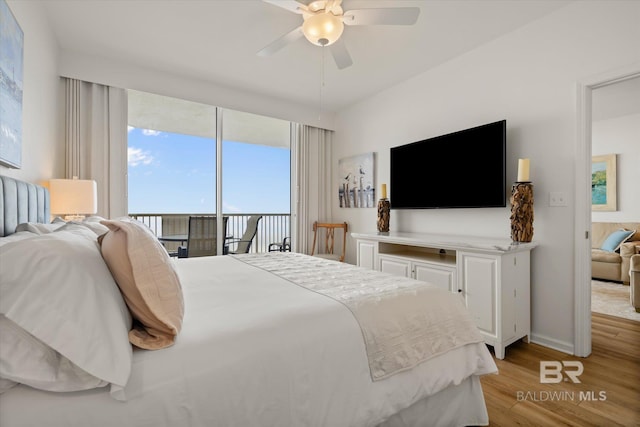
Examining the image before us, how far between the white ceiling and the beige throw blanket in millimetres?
2171

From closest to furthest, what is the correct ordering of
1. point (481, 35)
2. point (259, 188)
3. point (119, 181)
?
1. point (481, 35)
2. point (119, 181)
3. point (259, 188)

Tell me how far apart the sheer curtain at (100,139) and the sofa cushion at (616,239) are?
678cm

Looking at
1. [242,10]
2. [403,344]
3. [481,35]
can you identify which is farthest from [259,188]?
[403,344]

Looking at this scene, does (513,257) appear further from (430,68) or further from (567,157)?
(430,68)

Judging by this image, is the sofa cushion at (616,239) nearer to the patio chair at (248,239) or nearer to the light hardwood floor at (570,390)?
the light hardwood floor at (570,390)

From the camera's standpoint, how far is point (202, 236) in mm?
4004

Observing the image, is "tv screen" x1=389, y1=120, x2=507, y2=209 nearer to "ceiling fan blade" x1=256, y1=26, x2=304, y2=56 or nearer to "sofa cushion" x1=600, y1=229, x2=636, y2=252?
"ceiling fan blade" x1=256, y1=26, x2=304, y2=56

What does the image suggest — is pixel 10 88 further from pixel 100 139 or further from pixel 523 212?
pixel 523 212

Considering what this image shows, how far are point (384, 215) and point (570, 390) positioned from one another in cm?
227

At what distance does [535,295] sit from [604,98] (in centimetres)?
325

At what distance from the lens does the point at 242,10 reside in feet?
7.89

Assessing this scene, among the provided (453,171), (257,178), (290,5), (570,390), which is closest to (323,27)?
(290,5)

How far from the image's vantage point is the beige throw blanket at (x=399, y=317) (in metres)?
1.20

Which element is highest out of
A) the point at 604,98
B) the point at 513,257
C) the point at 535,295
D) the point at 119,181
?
the point at 604,98
